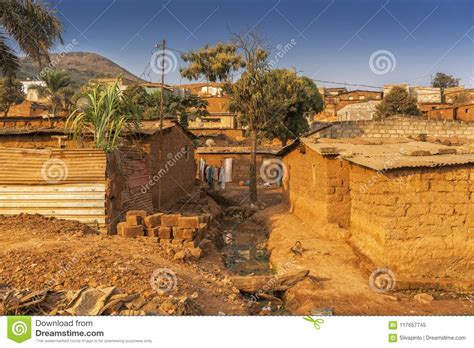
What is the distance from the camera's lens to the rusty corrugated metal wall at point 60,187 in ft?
28.9

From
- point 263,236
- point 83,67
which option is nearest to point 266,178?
point 263,236

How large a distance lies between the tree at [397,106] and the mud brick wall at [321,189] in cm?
2675

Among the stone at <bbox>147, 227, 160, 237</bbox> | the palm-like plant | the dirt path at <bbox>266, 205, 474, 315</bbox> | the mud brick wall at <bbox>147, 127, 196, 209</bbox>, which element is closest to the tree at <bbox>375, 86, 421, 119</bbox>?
the mud brick wall at <bbox>147, 127, 196, 209</bbox>

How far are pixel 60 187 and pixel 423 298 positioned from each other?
281 inches

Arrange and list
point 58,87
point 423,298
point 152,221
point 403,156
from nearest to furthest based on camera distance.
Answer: point 423,298
point 403,156
point 152,221
point 58,87

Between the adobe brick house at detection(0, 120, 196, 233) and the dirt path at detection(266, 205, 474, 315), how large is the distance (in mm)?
3822

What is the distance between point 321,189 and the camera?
36.4 ft

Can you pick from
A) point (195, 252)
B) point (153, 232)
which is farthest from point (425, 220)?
point (153, 232)
